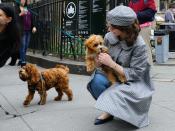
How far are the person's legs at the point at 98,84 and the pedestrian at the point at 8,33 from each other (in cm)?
95

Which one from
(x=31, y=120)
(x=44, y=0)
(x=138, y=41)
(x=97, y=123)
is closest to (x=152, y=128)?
(x=97, y=123)

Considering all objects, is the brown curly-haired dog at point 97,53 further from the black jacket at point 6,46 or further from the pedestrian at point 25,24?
the pedestrian at point 25,24

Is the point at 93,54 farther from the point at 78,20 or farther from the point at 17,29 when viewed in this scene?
the point at 78,20

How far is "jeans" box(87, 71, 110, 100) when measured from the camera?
557 centimetres

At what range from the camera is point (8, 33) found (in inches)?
216

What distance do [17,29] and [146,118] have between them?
175cm

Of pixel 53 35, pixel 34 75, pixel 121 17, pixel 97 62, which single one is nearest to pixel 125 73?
pixel 97 62

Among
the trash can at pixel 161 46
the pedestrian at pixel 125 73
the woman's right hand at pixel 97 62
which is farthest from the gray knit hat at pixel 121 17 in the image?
the trash can at pixel 161 46

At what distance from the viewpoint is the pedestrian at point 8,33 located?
5.41 meters

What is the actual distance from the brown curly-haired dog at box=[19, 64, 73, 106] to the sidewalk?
0.16 meters

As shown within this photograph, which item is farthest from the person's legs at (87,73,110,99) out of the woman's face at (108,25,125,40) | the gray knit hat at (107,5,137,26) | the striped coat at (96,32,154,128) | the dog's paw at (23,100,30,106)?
the dog's paw at (23,100,30,106)

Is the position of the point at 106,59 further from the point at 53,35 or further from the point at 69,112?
the point at 53,35

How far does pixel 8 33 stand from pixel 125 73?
1341 mm

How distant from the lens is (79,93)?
7910 millimetres
